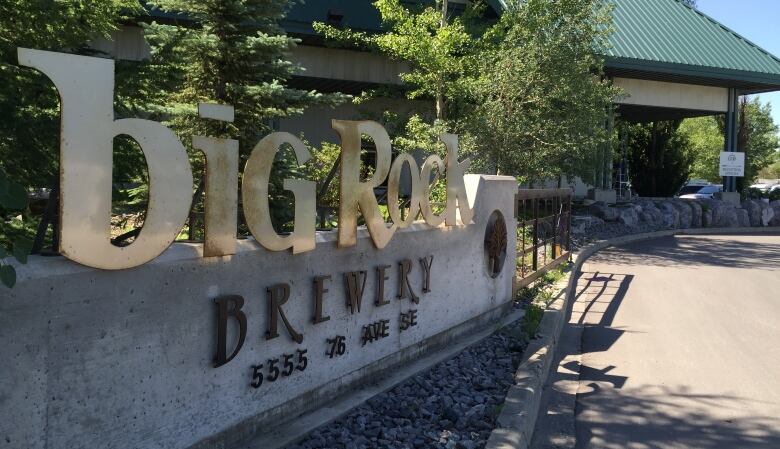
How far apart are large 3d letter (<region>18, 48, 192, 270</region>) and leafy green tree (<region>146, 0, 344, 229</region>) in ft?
18.6

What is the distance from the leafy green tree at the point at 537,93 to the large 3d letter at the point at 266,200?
9.79 m

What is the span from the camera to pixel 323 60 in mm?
18750

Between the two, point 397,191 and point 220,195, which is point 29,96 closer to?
point 220,195

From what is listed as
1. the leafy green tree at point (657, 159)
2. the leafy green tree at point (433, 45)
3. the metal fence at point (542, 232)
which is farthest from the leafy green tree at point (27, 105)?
the leafy green tree at point (657, 159)

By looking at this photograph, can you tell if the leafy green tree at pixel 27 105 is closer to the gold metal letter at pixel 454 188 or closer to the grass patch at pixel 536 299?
the gold metal letter at pixel 454 188

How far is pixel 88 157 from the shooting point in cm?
310

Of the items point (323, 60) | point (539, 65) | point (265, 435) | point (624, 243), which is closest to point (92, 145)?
point (265, 435)

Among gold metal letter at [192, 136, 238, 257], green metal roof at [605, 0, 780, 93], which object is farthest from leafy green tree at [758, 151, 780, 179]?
gold metal letter at [192, 136, 238, 257]

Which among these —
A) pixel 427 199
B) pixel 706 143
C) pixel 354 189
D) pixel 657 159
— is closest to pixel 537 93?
pixel 427 199

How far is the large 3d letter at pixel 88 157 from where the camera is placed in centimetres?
300

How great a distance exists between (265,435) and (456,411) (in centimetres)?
147

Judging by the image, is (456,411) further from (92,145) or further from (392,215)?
(92,145)

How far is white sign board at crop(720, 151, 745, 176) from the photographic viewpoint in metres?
25.6

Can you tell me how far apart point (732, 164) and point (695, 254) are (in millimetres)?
10526
